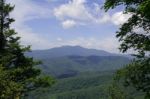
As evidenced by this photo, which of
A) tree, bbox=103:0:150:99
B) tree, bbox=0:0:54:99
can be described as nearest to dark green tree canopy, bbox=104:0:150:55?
tree, bbox=103:0:150:99

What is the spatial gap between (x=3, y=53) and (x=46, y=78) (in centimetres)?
548

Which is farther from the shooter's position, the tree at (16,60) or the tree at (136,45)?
the tree at (16,60)

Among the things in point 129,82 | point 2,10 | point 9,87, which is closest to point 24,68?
point 2,10

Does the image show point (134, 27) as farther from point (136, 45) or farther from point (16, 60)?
point (16, 60)

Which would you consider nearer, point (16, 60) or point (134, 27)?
point (134, 27)

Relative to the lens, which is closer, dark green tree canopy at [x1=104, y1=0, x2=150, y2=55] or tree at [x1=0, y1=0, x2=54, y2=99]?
dark green tree canopy at [x1=104, y1=0, x2=150, y2=55]

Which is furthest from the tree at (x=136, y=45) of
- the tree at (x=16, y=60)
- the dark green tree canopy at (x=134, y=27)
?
the tree at (x=16, y=60)

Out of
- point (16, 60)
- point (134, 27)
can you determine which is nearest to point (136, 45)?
point (134, 27)

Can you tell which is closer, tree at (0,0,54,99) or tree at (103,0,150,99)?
tree at (103,0,150,99)

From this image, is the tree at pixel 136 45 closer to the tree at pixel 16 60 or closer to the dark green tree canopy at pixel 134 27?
the dark green tree canopy at pixel 134 27

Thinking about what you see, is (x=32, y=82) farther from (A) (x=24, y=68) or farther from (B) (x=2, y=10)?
(B) (x=2, y=10)

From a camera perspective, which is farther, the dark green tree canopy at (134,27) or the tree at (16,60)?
the tree at (16,60)

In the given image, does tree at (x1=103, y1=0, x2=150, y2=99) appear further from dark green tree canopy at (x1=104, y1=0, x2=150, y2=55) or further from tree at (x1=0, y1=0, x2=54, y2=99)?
tree at (x1=0, y1=0, x2=54, y2=99)

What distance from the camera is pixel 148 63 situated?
689 inches
